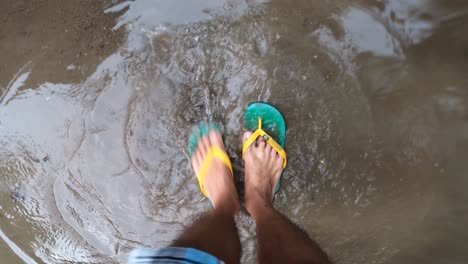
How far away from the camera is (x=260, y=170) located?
6.48 feet

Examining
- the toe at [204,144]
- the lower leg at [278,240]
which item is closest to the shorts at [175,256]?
the lower leg at [278,240]

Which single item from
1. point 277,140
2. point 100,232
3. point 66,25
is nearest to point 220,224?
point 277,140

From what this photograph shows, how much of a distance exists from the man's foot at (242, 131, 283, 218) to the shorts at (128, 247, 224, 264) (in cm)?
52

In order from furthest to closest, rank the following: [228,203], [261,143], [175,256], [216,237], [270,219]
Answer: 1. [261,143]
2. [228,203]
3. [270,219]
4. [216,237]
5. [175,256]

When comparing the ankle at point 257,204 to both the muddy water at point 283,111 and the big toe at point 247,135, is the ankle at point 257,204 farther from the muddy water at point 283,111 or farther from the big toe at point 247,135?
the big toe at point 247,135

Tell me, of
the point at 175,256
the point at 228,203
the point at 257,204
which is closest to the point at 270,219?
the point at 257,204

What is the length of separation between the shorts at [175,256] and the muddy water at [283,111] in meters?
A: 0.56

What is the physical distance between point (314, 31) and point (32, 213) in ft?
6.02

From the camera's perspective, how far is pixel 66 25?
6.32 feet

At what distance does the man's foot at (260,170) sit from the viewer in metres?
1.93

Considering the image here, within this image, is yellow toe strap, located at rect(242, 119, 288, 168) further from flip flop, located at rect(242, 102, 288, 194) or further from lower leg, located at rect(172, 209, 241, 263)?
lower leg, located at rect(172, 209, 241, 263)

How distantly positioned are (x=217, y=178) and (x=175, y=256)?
1.97ft

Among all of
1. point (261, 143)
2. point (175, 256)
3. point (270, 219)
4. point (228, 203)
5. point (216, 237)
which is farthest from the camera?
point (261, 143)

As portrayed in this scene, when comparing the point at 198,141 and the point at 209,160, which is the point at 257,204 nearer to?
the point at 209,160
